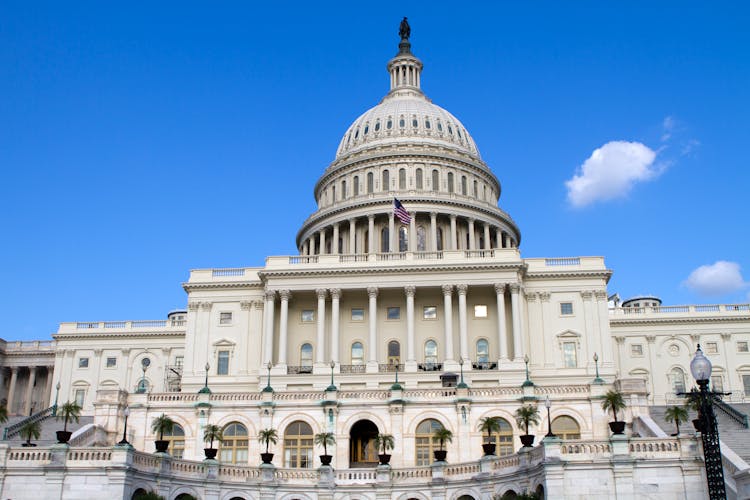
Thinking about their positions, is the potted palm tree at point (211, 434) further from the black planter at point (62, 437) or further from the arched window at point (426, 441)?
the arched window at point (426, 441)

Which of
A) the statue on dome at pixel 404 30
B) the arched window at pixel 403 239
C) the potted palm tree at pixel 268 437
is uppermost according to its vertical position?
the statue on dome at pixel 404 30

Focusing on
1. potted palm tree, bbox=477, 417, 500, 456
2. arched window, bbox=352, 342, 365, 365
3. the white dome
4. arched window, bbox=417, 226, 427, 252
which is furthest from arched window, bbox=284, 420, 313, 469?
the white dome

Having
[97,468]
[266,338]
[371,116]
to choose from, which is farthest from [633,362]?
[97,468]

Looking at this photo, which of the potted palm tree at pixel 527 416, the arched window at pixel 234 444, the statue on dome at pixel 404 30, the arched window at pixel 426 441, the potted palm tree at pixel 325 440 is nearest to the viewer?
the potted palm tree at pixel 527 416

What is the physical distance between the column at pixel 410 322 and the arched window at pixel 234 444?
24.5m

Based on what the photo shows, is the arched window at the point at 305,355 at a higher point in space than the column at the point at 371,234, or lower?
lower

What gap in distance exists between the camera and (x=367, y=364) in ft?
249

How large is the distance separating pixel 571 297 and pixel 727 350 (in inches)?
981

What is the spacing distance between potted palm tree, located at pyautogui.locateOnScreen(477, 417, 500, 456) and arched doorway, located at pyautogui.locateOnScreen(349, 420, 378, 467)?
6.71 meters

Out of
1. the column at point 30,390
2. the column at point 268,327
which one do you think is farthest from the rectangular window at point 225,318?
the column at point 30,390

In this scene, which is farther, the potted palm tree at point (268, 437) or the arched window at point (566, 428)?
the arched window at point (566, 428)

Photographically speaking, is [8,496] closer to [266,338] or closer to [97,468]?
[97,468]

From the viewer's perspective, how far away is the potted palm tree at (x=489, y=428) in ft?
145

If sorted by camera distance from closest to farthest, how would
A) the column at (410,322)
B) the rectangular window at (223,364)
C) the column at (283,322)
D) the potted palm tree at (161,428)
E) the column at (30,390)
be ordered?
1. the potted palm tree at (161,428)
2. the column at (410,322)
3. the column at (283,322)
4. the rectangular window at (223,364)
5. the column at (30,390)
